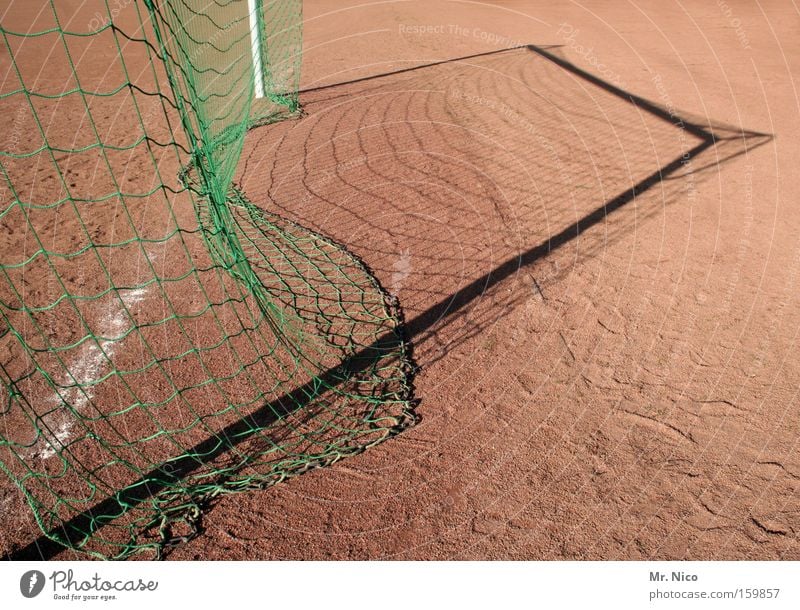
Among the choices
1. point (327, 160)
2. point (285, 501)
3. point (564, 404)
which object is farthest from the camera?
point (327, 160)

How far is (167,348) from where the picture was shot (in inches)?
183

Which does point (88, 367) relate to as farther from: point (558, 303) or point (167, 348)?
point (558, 303)

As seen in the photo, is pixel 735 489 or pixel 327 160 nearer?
pixel 735 489

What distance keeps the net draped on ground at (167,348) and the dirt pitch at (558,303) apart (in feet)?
0.67

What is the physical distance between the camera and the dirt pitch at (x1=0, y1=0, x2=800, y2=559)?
3482 millimetres

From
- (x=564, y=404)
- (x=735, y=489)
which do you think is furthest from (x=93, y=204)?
(x=735, y=489)

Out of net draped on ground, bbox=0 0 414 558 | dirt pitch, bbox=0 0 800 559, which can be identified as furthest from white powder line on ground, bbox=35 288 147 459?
dirt pitch, bbox=0 0 800 559

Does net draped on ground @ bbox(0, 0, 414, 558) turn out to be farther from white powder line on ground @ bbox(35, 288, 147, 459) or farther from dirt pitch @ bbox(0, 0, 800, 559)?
dirt pitch @ bbox(0, 0, 800, 559)

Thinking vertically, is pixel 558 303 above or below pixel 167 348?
below

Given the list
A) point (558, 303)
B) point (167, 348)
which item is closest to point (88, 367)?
point (167, 348)

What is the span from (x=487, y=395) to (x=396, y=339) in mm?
841

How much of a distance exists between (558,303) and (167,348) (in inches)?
116

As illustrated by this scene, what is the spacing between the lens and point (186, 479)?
367 centimetres

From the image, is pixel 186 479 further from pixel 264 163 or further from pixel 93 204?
pixel 264 163
